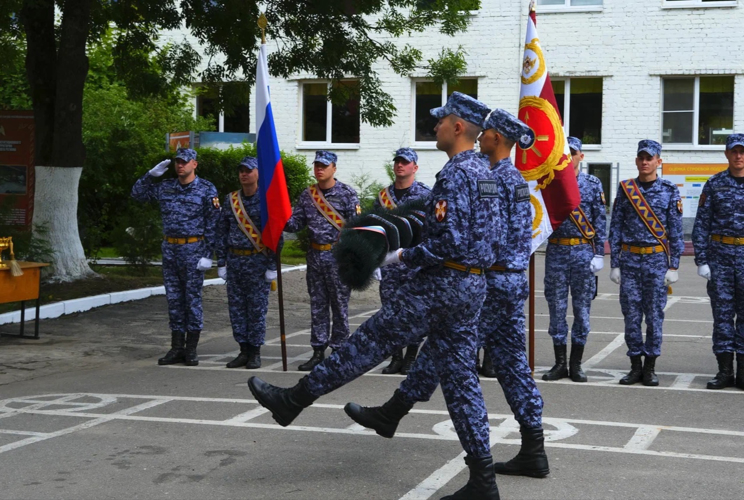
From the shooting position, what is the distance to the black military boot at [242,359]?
9758 millimetres

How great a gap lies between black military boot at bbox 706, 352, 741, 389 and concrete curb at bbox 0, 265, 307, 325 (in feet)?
26.2

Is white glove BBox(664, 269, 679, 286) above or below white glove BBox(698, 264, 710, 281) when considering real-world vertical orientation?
below

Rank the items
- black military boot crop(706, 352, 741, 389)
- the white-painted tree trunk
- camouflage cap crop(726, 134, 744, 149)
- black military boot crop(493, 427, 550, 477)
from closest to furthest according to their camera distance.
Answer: black military boot crop(493, 427, 550, 477)
camouflage cap crop(726, 134, 744, 149)
black military boot crop(706, 352, 741, 389)
the white-painted tree trunk

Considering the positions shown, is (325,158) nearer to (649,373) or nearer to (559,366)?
(559,366)

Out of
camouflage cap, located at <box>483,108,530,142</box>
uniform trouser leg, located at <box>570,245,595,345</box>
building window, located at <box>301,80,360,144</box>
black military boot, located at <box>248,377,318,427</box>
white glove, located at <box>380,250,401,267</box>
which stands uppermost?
building window, located at <box>301,80,360,144</box>

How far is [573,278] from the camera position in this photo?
912 cm

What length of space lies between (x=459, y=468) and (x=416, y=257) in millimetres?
1470

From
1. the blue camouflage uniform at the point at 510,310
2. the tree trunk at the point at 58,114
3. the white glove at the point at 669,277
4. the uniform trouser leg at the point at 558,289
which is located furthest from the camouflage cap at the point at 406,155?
the tree trunk at the point at 58,114

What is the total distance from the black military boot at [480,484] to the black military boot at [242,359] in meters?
4.91

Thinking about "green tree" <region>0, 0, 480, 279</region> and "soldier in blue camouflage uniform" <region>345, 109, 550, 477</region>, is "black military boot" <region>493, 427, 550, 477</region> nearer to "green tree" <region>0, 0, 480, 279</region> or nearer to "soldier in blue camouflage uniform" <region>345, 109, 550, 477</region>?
"soldier in blue camouflage uniform" <region>345, 109, 550, 477</region>

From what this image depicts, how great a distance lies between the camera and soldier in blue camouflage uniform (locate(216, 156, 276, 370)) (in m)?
9.75

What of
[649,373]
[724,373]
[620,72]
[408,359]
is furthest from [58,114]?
[620,72]

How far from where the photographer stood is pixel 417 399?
19.7ft

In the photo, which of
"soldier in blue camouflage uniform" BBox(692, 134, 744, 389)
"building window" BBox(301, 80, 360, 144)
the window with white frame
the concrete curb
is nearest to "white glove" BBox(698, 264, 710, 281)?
"soldier in blue camouflage uniform" BBox(692, 134, 744, 389)
